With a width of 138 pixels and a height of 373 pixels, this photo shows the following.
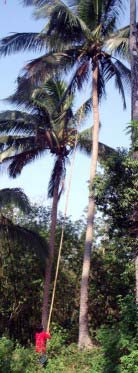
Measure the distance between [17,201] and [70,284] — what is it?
6.62 m

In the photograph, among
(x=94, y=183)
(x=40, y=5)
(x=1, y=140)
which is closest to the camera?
(x=94, y=183)

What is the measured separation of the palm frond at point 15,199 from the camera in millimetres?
14633

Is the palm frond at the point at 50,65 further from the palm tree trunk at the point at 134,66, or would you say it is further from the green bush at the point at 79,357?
the green bush at the point at 79,357

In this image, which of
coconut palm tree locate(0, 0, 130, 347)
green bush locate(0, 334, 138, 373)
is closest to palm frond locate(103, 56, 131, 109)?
coconut palm tree locate(0, 0, 130, 347)

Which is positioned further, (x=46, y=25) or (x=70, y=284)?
(x=70, y=284)

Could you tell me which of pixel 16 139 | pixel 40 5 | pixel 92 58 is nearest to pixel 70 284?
pixel 16 139

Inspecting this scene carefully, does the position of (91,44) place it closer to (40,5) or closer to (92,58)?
(92,58)

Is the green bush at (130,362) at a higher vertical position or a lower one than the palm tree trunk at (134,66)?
lower

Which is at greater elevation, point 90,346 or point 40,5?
point 40,5

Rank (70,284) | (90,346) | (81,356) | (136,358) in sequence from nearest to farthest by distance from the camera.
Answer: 1. (136,358)
2. (81,356)
3. (90,346)
4. (70,284)

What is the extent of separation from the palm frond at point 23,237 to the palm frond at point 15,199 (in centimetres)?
74

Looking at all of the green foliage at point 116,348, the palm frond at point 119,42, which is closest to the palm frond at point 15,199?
the palm frond at point 119,42

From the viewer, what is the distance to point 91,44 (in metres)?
15.9

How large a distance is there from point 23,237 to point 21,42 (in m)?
6.21
